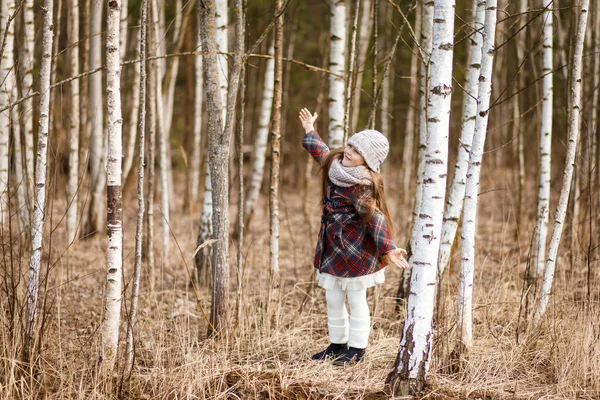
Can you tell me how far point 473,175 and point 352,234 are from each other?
2.48 feet

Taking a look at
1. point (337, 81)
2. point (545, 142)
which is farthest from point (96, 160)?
point (545, 142)

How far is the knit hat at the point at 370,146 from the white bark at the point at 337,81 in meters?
1.30

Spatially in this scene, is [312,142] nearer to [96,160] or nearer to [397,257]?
[397,257]

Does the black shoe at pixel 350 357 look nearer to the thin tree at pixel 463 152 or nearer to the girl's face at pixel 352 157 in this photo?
the thin tree at pixel 463 152

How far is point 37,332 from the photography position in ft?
9.91

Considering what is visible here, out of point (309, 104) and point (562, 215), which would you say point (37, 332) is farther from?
point (309, 104)

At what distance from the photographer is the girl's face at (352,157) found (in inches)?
136

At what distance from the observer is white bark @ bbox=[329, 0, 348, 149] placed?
471 cm

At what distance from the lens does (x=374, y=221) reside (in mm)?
3385

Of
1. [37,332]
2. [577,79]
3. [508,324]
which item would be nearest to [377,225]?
[508,324]

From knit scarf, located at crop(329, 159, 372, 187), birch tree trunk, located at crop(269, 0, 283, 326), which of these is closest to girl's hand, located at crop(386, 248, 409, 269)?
knit scarf, located at crop(329, 159, 372, 187)

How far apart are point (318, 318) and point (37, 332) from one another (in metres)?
2.10

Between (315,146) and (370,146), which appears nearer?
(370,146)

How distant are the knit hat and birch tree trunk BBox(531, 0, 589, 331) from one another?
116cm
